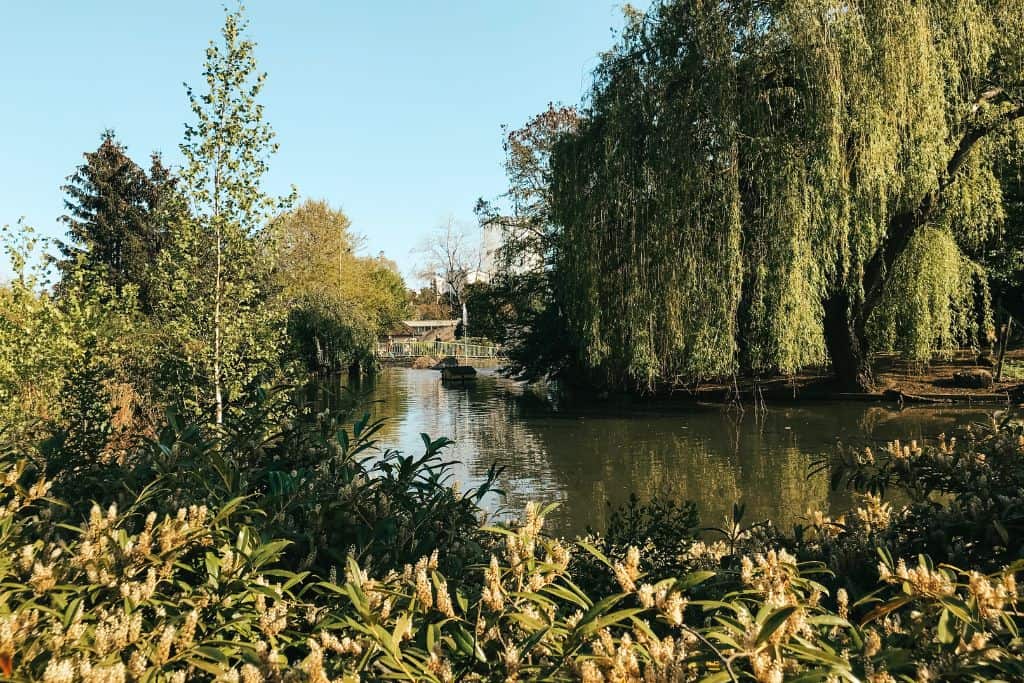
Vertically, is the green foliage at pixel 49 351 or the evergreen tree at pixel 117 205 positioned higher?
the evergreen tree at pixel 117 205

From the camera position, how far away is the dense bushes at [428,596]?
4.23ft

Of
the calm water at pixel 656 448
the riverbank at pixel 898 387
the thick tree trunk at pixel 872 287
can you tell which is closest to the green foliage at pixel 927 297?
the thick tree trunk at pixel 872 287

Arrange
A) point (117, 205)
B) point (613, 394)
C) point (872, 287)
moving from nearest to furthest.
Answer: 1. point (872, 287)
2. point (613, 394)
3. point (117, 205)

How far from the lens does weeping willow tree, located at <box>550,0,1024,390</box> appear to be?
1351 centimetres

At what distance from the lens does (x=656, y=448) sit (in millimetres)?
13461

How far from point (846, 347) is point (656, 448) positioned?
709 centimetres

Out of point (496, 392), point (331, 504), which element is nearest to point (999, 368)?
point (496, 392)

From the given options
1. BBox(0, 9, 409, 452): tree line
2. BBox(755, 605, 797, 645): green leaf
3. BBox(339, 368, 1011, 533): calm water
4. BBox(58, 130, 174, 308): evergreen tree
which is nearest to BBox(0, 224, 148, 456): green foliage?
BBox(0, 9, 409, 452): tree line

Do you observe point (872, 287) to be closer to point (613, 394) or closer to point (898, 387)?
point (898, 387)

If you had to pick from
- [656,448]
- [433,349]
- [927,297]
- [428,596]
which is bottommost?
[656,448]

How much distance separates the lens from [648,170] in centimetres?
1496

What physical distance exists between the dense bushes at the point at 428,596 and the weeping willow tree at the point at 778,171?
1205 cm

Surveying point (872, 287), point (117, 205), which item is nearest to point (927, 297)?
point (872, 287)

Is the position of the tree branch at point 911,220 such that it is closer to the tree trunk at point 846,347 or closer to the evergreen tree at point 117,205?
the tree trunk at point 846,347
